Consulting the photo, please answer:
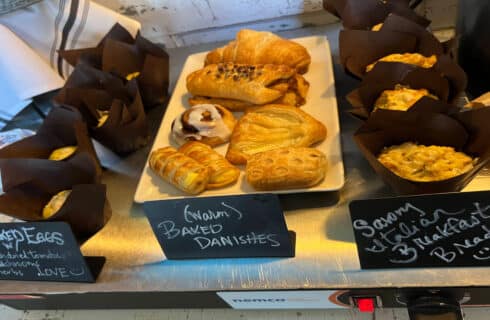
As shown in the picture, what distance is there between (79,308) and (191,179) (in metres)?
0.39

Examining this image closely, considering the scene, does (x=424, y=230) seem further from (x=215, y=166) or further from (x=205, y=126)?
(x=205, y=126)

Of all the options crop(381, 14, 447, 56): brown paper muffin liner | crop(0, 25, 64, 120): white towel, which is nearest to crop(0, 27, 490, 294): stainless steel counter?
crop(381, 14, 447, 56): brown paper muffin liner

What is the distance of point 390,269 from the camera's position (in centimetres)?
76

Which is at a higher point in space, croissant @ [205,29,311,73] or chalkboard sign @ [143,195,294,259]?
croissant @ [205,29,311,73]

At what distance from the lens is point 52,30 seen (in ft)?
4.29

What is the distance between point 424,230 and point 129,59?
2.88 feet

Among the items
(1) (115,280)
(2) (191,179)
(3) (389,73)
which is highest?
(3) (389,73)

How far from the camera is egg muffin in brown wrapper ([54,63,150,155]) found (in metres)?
1.04

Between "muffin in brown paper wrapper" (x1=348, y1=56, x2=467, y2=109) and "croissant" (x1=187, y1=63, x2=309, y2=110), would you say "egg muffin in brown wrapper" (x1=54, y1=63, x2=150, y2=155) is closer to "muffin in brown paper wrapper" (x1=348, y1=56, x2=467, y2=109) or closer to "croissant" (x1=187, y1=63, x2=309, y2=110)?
"croissant" (x1=187, y1=63, x2=309, y2=110)

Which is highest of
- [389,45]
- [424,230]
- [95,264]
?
[389,45]

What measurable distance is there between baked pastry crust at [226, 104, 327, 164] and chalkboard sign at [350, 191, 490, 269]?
0.30m

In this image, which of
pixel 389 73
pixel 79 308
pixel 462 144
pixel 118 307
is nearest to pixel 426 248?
pixel 462 144

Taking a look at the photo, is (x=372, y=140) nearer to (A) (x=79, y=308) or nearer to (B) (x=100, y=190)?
(B) (x=100, y=190)

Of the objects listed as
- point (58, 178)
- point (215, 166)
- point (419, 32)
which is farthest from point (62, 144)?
point (419, 32)
